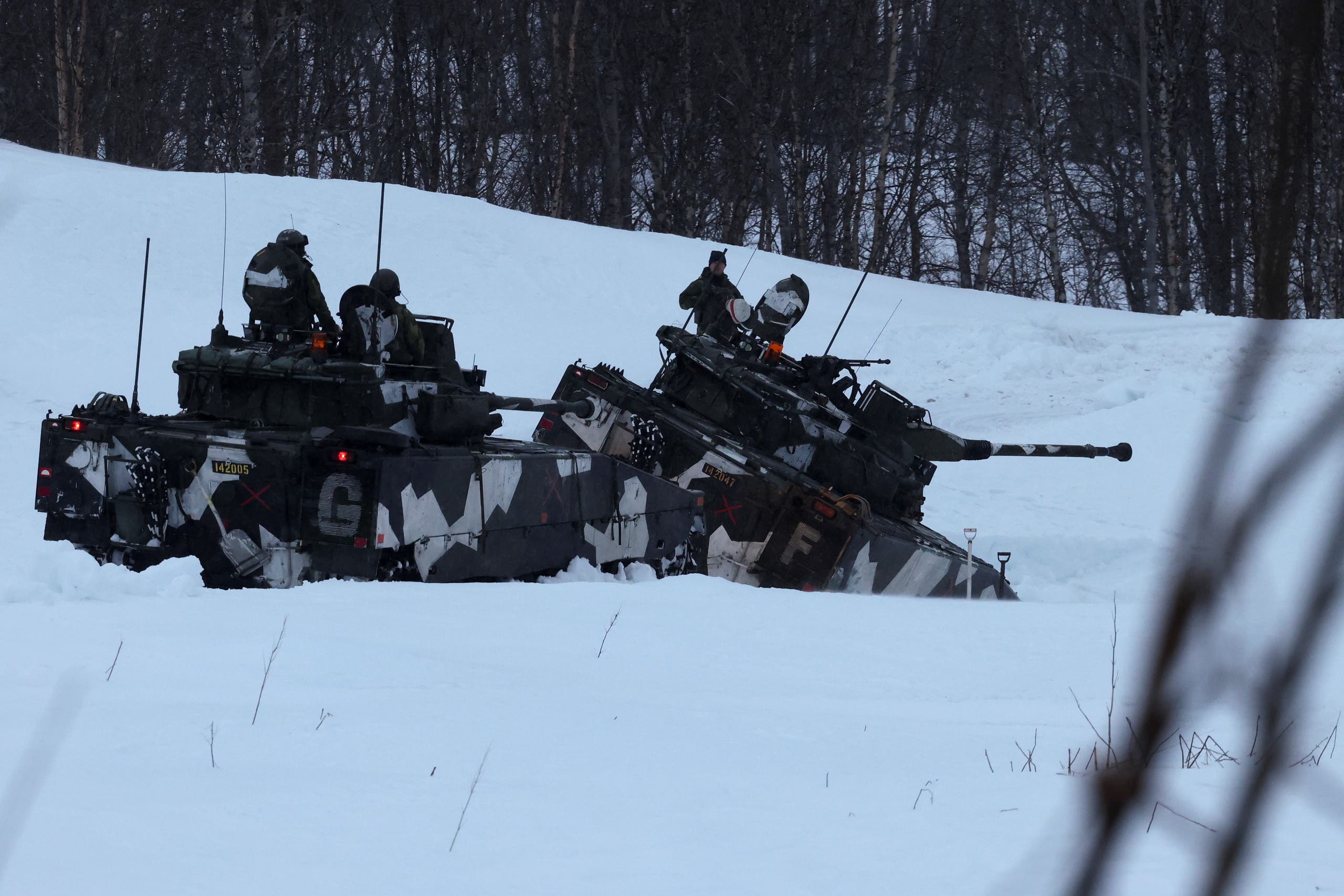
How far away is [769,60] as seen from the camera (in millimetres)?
28812

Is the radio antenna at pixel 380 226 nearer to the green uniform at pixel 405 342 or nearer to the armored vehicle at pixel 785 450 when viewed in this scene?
the green uniform at pixel 405 342

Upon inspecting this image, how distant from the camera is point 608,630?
629cm

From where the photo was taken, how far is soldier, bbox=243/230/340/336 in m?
9.45

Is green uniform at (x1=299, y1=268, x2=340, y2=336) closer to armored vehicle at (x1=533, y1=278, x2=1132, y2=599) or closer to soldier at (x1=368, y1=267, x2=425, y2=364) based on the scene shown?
soldier at (x1=368, y1=267, x2=425, y2=364)

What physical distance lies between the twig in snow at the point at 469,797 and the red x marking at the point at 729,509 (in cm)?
725

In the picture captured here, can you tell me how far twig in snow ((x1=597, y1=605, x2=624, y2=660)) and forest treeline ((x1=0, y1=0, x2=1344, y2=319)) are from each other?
20022mm

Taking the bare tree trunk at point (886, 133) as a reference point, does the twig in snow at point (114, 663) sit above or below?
below

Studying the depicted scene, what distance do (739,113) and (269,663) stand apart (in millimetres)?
26516

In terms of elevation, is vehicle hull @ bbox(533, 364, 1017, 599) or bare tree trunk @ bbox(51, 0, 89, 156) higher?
bare tree trunk @ bbox(51, 0, 89, 156)

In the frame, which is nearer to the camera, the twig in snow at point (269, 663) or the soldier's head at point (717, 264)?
the twig in snow at point (269, 663)

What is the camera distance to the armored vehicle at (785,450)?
440 inches

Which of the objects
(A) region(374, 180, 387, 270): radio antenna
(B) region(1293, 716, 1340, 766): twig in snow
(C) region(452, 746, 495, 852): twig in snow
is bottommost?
(C) region(452, 746, 495, 852): twig in snow

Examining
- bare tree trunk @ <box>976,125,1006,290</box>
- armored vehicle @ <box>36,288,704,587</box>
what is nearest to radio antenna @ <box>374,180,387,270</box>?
armored vehicle @ <box>36,288,704,587</box>

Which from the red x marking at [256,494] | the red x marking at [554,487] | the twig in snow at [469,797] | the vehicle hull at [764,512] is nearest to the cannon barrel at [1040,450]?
the vehicle hull at [764,512]
